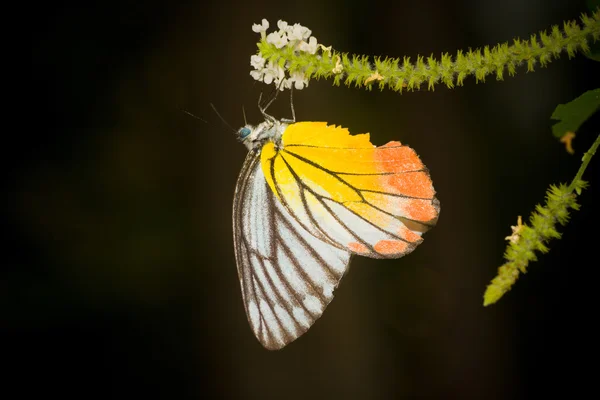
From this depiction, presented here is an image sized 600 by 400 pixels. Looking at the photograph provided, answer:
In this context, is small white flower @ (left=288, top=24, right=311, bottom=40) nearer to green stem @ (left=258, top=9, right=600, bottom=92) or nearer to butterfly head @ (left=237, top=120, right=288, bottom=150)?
green stem @ (left=258, top=9, right=600, bottom=92)

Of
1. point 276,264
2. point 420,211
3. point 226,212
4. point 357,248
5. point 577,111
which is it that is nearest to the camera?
point 577,111

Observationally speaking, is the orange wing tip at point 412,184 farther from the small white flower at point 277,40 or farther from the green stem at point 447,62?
the small white flower at point 277,40

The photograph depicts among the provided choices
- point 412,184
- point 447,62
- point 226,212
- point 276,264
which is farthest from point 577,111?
point 226,212

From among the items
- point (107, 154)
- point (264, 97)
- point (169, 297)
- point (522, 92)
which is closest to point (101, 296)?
point (169, 297)

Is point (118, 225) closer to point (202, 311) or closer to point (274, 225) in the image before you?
point (202, 311)

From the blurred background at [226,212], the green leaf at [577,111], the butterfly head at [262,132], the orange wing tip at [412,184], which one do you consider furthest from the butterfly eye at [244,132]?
the blurred background at [226,212]

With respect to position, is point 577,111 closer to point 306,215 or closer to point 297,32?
point 297,32
